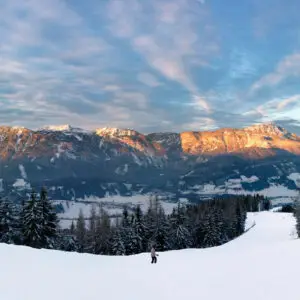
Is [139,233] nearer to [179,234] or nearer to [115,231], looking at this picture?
[115,231]

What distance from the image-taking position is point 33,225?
62.4m

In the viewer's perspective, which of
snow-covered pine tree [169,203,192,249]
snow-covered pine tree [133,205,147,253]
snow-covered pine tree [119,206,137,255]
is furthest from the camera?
snow-covered pine tree [169,203,192,249]

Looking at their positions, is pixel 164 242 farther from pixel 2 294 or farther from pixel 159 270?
pixel 2 294

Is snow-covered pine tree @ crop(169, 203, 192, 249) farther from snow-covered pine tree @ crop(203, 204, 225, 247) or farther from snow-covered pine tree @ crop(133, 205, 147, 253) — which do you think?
snow-covered pine tree @ crop(133, 205, 147, 253)

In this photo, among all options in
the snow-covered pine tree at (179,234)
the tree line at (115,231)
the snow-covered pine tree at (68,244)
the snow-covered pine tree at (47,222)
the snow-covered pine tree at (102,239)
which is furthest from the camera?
the snow-covered pine tree at (102,239)

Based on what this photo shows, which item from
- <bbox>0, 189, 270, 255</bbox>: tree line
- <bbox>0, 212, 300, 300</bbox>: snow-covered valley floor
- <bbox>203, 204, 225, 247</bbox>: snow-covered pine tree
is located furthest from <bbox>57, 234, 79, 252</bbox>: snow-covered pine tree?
<bbox>0, 212, 300, 300</bbox>: snow-covered valley floor

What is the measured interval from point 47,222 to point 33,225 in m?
2.31

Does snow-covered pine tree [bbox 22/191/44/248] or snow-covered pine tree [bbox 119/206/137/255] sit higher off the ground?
snow-covered pine tree [bbox 22/191/44/248]

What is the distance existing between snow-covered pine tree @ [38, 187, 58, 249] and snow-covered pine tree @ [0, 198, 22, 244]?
4.41m

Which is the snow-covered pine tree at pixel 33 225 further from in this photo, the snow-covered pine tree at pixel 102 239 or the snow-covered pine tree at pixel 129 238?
the snow-covered pine tree at pixel 102 239

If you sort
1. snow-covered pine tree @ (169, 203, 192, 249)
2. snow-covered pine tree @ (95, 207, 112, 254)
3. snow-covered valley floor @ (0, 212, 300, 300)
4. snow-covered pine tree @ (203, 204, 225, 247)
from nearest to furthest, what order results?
snow-covered valley floor @ (0, 212, 300, 300) → snow-covered pine tree @ (169, 203, 192, 249) → snow-covered pine tree @ (95, 207, 112, 254) → snow-covered pine tree @ (203, 204, 225, 247)

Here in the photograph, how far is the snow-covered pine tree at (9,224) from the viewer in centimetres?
6250

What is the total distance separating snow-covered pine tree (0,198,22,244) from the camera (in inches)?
2461

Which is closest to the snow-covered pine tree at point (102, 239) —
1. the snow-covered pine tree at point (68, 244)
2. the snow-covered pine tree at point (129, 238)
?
the snow-covered pine tree at point (68, 244)
